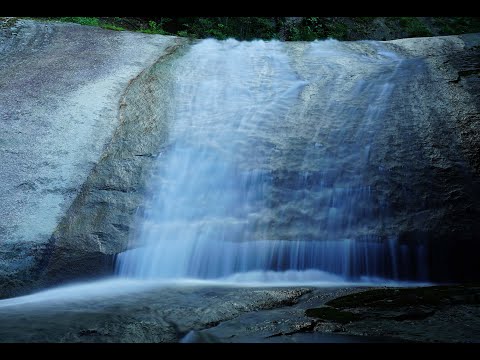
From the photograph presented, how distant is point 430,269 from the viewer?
5.54m

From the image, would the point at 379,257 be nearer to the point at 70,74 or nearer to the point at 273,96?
the point at 273,96

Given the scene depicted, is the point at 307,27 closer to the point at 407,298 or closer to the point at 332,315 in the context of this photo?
the point at 407,298

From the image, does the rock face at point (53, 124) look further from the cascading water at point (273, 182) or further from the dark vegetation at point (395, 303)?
the dark vegetation at point (395, 303)

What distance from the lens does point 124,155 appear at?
22.4 feet

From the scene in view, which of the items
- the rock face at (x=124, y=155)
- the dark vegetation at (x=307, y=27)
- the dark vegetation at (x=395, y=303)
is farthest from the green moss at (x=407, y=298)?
the dark vegetation at (x=307, y=27)

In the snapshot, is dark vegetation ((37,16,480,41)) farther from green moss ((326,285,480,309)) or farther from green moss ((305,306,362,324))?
green moss ((305,306,362,324))

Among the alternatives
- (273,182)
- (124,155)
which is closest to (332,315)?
(273,182)

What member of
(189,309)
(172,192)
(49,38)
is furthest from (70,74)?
(189,309)

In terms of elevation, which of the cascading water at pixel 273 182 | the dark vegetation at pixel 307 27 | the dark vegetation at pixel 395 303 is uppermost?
the dark vegetation at pixel 307 27

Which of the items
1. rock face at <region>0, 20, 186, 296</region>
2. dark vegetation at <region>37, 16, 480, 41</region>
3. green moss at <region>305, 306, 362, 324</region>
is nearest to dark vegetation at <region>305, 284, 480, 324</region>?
green moss at <region>305, 306, 362, 324</region>

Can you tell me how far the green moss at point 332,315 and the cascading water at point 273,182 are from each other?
1.64 meters

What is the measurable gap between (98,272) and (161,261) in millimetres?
810

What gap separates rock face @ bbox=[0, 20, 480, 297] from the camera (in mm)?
5691

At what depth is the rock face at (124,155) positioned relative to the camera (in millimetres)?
5691
